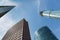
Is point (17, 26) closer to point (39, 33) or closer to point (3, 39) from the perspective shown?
point (3, 39)

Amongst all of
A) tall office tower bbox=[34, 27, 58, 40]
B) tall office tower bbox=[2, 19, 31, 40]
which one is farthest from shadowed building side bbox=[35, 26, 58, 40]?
tall office tower bbox=[2, 19, 31, 40]

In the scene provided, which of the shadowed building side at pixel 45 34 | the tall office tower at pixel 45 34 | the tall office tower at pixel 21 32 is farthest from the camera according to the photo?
the tall office tower at pixel 45 34

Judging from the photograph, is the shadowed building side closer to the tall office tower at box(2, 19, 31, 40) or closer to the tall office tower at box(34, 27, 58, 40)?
the tall office tower at box(34, 27, 58, 40)

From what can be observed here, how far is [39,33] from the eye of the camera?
341 ft

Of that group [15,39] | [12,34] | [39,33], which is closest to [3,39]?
[12,34]

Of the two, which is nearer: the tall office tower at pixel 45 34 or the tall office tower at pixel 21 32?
the tall office tower at pixel 21 32

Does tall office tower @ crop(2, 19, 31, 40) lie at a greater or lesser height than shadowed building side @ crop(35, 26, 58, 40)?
greater

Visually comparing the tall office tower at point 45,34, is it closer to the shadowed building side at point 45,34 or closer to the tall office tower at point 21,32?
the shadowed building side at point 45,34

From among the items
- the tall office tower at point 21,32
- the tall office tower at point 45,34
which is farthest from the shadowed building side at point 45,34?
the tall office tower at point 21,32

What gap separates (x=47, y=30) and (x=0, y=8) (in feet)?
150

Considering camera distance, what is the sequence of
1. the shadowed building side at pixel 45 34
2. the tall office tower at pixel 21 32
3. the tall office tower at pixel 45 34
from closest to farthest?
1. the tall office tower at pixel 21 32
2. the shadowed building side at pixel 45 34
3. the tall office tower at pixel 45 34

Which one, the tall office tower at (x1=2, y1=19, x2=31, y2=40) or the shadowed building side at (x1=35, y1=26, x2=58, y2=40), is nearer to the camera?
the tall office tower at (x1=2, y1=19, x2=31, y2=40)

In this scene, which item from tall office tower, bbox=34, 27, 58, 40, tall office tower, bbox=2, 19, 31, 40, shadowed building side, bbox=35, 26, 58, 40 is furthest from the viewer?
tall office tower, bbox=34, 27, 58, 40

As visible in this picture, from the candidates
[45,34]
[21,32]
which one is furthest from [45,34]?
[21,32]
